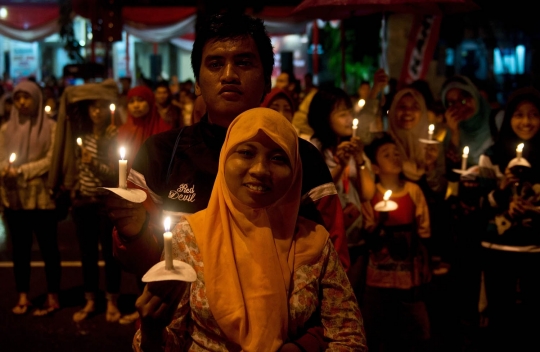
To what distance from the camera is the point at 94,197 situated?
627 centimetres

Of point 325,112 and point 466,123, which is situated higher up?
point 325,112

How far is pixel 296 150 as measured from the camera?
2426 millimetres

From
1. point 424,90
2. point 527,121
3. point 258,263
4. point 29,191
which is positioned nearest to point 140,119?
point 29,191

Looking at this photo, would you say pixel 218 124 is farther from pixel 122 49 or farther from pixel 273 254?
pixel 122 49

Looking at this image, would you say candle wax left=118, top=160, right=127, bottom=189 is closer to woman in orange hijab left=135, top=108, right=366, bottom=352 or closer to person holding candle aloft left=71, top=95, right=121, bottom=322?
woman in orange hijab left=135, top=108, right=366, bottom=352

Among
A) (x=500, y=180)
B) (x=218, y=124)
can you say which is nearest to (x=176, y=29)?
(x=500, y=180)

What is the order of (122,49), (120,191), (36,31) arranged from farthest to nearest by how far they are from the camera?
(122,49)
(36,31)
(120,191)

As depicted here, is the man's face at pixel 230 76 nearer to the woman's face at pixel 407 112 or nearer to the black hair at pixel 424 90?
the woman's face at pixel 407 112

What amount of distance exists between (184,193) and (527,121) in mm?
3970

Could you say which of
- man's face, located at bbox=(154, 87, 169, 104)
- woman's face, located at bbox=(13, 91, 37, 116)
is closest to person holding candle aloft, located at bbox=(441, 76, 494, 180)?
woman's face, located at bbox=(13, 91, 37, 116)

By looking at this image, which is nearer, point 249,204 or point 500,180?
point 249,204

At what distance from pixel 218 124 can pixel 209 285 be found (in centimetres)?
75

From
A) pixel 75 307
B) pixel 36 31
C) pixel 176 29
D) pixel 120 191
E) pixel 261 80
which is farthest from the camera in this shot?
pixel 36 31

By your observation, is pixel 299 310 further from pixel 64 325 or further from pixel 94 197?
pixel 64 325
